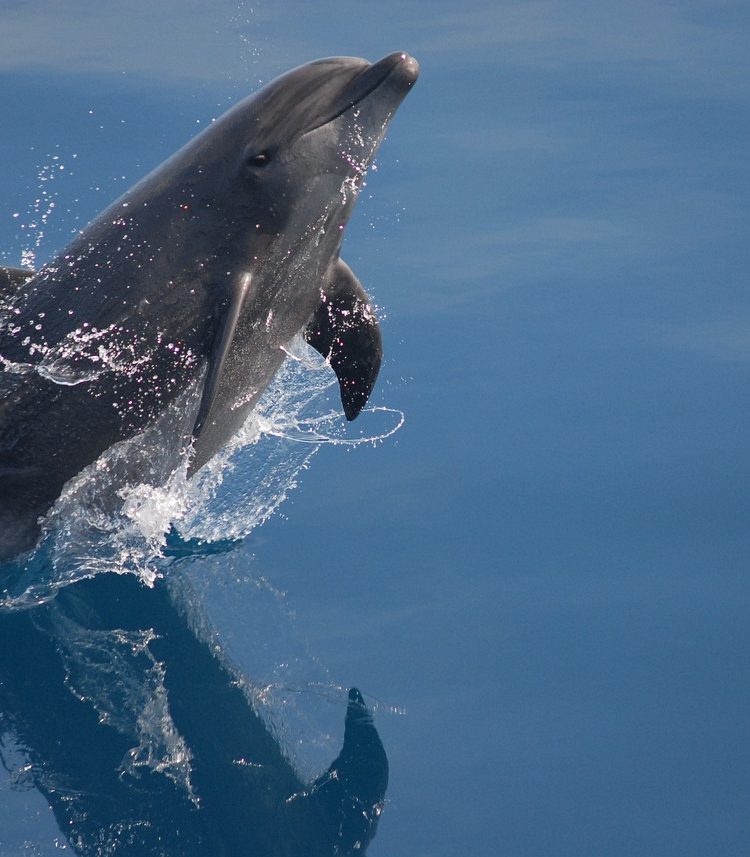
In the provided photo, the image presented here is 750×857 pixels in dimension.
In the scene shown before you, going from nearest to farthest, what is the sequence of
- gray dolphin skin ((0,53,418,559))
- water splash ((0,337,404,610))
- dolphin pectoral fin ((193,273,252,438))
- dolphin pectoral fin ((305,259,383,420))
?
dolphin pectoral fin ((193,273,252,438)), gray dolphin skin ((0,53,418,559)), water splash ((0,337,404,610)), dolphin pectoral fin ((305,259,383,420))

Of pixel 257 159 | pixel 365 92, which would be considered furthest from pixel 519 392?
pixel 257 159

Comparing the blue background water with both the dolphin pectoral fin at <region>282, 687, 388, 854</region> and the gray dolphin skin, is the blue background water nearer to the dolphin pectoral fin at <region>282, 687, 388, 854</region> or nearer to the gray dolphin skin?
the dolphin pectoral fin at <region>282, 687, 388, 854</region>

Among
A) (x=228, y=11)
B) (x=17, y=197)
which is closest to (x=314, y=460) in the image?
(x=17, y=197)

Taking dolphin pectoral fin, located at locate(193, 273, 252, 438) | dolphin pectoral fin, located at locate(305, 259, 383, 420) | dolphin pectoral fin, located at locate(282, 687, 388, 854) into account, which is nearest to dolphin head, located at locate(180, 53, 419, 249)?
dolphin pectoral fin, located at locate(193, 273, 252, 438)

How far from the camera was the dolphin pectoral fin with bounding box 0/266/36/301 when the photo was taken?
6785mm

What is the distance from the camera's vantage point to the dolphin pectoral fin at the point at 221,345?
20.6 feet

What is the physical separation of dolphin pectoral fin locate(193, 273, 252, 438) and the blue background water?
103 cm

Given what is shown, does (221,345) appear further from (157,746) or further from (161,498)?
(157,746)

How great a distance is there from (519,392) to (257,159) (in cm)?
274

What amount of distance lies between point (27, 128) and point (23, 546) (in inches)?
255

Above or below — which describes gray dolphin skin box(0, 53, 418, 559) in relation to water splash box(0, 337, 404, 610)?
above

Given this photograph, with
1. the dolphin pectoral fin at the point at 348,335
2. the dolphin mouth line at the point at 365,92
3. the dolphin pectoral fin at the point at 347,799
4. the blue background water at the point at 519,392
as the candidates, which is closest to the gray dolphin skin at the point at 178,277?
the dolphin mouth line at the point at 365,92

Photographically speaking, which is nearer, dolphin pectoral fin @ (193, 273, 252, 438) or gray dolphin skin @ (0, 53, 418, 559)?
dolphin pectoral fin @ (193, 273, 252, 438)

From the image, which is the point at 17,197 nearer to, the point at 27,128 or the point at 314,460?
the point at 27,128
